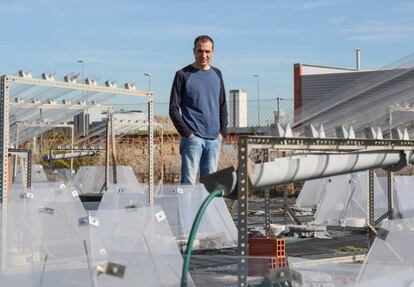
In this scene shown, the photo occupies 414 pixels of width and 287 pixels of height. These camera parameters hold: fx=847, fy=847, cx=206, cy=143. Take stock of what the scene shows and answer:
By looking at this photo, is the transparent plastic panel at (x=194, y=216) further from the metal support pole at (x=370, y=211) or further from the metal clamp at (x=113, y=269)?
the metal clamp at (x=113, y=269)

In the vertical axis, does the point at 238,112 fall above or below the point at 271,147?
above

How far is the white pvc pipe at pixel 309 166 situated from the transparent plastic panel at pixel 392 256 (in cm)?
36

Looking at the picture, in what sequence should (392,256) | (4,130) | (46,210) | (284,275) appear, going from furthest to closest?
(4,130) → (46,210) → (392,256) → (284,275)

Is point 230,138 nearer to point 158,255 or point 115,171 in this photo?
point 115,171

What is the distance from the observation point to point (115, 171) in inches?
651

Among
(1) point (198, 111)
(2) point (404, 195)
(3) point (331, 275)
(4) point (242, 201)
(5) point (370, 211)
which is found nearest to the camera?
(3) point (331, 275)

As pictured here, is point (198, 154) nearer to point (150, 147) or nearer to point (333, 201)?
point (150, 147)

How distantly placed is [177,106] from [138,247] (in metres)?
2.46

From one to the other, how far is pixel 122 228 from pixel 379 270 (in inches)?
60.1

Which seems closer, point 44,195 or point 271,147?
point 271,147

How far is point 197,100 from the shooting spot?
6.82m

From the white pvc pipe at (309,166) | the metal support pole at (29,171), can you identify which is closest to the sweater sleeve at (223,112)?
the white pvc pipe at (309,166)

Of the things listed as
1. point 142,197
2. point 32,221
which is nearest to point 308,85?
point 142,197

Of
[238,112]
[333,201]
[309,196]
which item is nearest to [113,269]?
[333,201]
